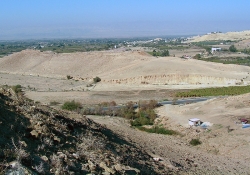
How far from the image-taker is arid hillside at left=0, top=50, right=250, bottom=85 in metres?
68.8

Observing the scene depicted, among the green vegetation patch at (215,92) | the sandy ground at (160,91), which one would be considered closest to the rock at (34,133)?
the sandy ground at (160,91)

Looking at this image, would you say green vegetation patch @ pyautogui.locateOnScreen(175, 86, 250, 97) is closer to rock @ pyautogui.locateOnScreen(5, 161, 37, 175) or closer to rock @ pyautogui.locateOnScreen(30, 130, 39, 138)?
rock @ pyautogui.locateOnScreen(30, 130, 39, 138)

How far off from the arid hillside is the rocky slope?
5568 centimetres

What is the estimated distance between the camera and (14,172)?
24.1ft

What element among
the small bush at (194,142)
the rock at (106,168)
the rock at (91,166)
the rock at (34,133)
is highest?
the rock at (34,133)

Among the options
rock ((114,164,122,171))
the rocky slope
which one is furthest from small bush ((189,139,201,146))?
rock ((114,164,122,171))

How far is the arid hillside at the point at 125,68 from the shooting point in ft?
226

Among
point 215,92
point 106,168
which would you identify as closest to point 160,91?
→ point 215,92

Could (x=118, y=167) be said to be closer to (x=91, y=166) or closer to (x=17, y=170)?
(x=91, y=166)

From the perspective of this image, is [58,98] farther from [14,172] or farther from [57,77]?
[14,172]

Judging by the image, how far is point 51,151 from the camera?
10031 mm

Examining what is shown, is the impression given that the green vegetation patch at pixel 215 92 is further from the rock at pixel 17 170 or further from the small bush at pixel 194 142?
the rock at pixel 17 170

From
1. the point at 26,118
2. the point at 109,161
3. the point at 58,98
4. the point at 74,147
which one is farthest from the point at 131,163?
the point at 58,98

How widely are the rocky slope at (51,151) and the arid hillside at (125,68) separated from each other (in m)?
55.7
